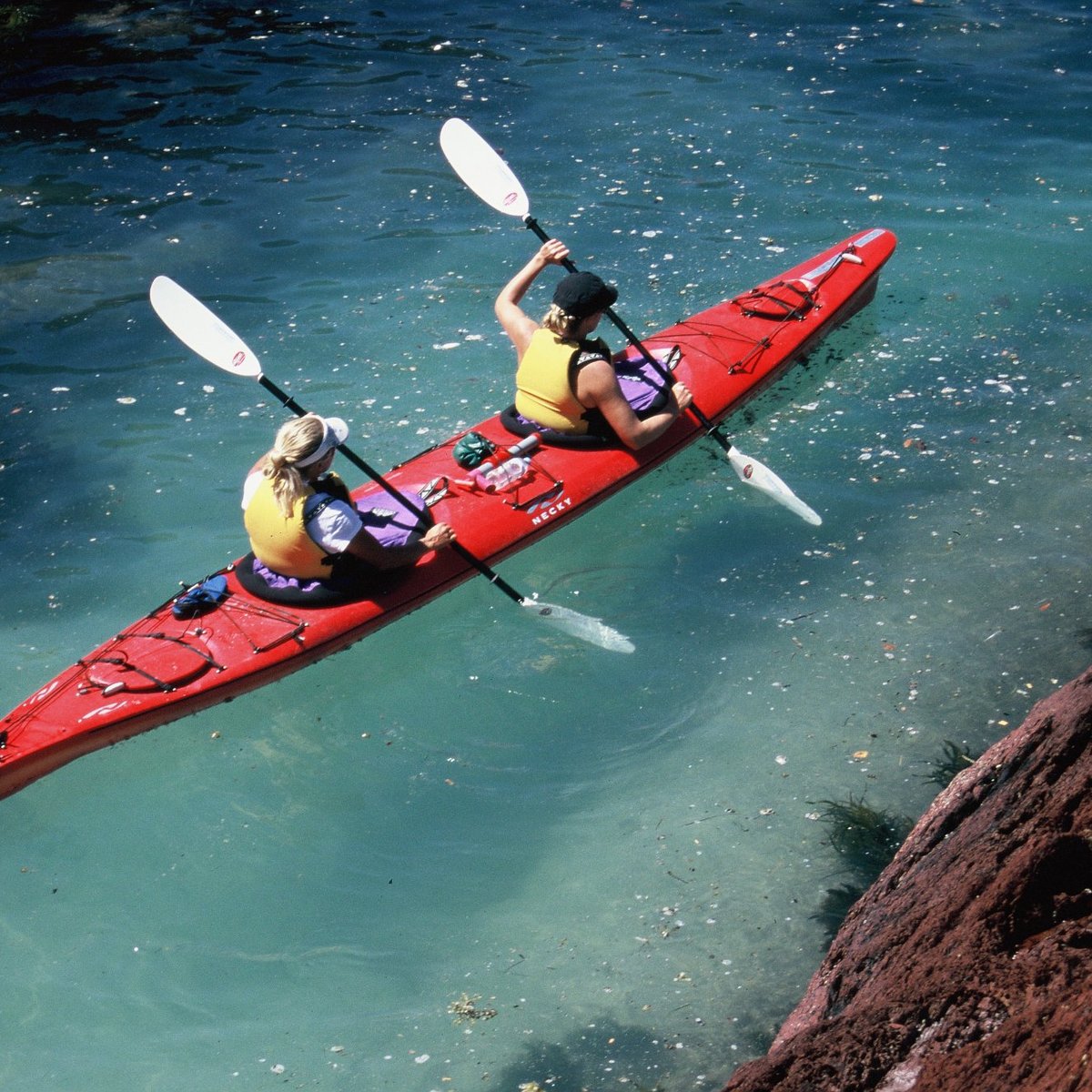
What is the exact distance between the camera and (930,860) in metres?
3.75

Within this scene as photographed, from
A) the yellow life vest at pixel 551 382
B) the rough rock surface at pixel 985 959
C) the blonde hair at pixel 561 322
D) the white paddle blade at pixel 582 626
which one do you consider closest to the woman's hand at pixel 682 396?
the yellow life vest at pixel 551 382

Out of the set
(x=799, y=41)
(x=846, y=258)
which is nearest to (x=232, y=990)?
(x=846, y=258)

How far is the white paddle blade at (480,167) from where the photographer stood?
25.0 feet

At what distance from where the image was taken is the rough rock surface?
8.62 ft

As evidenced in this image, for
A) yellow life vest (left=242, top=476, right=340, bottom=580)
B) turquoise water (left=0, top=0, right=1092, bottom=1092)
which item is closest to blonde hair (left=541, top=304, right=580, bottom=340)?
turquoise water (left=0, top=0, right=1092, bottom=1092)

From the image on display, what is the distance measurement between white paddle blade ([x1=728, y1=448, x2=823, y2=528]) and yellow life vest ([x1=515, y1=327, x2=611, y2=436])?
982 millimetres

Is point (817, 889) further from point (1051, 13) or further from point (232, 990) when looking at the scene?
point (1051, 13)

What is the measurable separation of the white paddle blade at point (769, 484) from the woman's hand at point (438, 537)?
194 cm

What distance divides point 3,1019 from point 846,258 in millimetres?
7001

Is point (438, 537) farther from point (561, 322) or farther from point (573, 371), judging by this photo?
point (561, 322)

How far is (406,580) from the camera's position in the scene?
6098 mm

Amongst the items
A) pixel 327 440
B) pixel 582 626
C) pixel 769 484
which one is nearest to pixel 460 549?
pixel 582 626

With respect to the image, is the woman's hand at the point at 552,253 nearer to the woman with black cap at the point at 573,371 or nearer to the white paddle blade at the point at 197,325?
the woman with black cap at the point at 573,371

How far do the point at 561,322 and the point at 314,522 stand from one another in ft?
5.89
